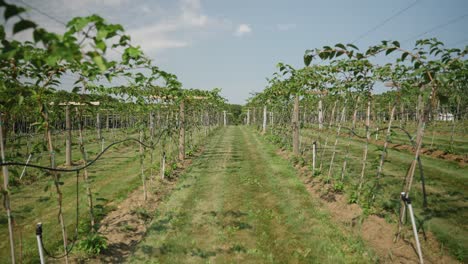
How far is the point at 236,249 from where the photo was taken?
17.7ft

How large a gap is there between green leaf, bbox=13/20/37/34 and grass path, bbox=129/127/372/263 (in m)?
4.52

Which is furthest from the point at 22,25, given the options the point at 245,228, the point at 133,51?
the point at 245,228

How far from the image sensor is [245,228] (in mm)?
6336

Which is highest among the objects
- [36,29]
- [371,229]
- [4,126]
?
[36,29]

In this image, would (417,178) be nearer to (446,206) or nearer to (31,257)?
(446,206)

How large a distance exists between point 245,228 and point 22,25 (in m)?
5.74

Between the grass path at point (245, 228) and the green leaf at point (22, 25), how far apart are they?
4.52 metres

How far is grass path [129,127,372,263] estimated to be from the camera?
203 inches

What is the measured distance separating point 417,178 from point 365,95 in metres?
4.25

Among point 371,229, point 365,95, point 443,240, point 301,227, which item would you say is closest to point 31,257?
point 301,227

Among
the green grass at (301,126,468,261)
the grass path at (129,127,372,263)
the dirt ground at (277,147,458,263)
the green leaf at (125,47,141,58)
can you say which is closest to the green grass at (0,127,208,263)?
the grass path at (129,127,372,263)

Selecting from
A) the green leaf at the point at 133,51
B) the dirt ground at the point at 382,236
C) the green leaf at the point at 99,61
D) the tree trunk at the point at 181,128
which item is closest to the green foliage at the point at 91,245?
the green leaf at the point at 133,51

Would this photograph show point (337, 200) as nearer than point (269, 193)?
Yes

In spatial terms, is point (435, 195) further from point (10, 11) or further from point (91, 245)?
point (10, 11)
